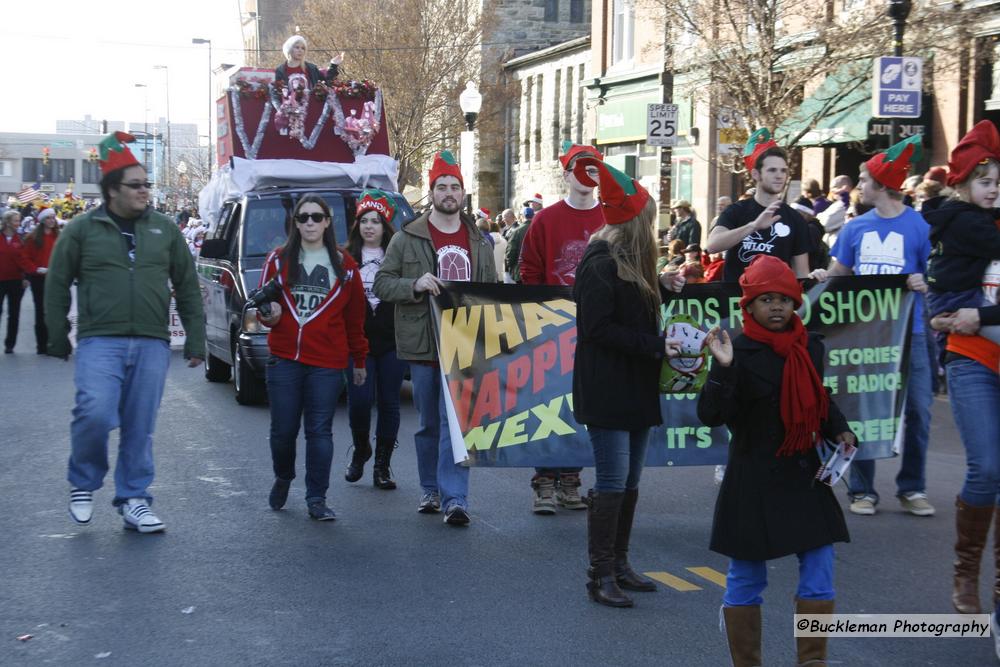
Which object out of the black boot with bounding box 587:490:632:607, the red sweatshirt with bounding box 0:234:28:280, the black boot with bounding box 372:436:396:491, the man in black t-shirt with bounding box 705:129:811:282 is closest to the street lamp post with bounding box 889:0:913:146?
the man in black t-shirt with bounding box 705:129:811:282

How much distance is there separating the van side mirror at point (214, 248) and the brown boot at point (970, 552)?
857 centimetres

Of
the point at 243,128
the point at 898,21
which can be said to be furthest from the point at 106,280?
the point at 898,21

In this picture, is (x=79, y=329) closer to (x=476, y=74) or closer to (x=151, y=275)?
(x=151, y=275)

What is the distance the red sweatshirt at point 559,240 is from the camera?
7.71m

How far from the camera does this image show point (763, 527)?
4465 millimetres

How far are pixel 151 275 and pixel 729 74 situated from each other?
14.6m

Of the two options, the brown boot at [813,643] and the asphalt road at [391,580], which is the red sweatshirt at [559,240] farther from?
the brown boot at [813,643]

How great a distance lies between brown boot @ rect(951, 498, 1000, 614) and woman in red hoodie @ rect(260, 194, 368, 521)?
359cm

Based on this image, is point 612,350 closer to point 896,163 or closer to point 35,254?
point 896,163

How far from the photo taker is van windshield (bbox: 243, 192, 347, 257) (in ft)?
41.9

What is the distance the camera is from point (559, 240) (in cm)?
771

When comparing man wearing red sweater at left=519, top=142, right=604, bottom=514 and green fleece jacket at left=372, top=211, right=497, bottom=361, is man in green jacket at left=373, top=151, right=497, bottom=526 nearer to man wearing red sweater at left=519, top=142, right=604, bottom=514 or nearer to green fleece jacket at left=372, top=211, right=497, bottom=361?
green fleece jacket at left=372, top=211, right=497, bottom=361

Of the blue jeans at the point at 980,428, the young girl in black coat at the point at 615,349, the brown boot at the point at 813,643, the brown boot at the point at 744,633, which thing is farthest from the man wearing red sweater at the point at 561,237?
the brown boot at the point at 813,643

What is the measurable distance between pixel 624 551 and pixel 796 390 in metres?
1.96
